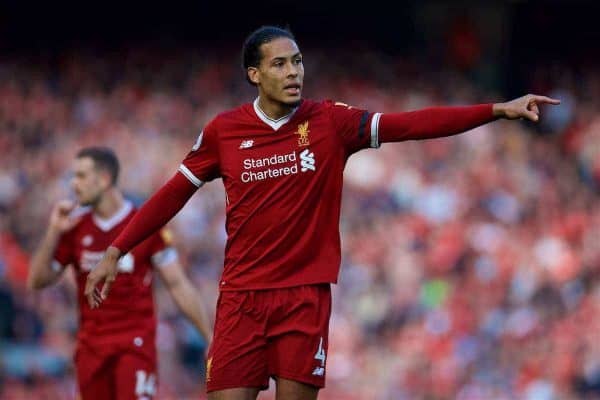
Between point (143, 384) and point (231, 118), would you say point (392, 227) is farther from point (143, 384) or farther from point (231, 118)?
point (231, 118)

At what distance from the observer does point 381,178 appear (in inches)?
667

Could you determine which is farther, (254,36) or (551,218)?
(551,218)

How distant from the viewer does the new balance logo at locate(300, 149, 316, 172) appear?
6.21 meters

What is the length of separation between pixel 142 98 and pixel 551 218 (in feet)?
18.7

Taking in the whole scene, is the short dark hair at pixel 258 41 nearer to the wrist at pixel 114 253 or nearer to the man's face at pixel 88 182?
the wrist at pixel 114 253

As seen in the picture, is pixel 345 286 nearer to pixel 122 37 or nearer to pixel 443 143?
pixel 443 143

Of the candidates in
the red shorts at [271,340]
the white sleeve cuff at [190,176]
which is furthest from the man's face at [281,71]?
the red shorts at [271,340]

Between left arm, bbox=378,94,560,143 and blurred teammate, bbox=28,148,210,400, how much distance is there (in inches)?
111

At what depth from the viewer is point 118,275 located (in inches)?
334

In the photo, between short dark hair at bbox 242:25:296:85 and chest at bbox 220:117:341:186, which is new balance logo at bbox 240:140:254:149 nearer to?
chest at bbox 220:117:341:186

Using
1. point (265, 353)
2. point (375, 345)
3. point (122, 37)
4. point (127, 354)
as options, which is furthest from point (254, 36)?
point (122, 37)

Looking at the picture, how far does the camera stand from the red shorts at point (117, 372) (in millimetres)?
8320

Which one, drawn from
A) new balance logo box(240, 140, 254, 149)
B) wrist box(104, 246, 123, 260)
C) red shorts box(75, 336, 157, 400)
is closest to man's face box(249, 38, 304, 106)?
new balance logo box(240, 140, 254, 149)

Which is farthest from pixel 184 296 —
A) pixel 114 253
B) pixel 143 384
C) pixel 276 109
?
pixel 276 109
